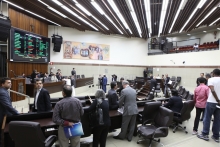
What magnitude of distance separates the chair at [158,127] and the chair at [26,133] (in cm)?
222

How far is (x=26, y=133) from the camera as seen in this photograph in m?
2.06

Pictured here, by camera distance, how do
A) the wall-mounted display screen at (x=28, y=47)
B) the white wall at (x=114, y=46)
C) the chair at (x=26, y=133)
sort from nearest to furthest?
the chair at (x=26, y=133)
the wall-mounted display screen at (x=28, y=47)
the white wall at (x=114, y=46)

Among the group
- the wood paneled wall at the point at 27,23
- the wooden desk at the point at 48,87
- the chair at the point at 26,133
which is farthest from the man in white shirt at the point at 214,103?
the wood paneled wall at the point at 27,23

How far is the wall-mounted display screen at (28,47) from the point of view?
8844 mm

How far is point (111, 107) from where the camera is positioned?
157 inches

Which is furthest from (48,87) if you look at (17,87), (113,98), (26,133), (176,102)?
(176,102)

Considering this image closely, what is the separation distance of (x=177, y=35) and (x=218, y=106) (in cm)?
1570

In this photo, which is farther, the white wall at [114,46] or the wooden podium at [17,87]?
the white wall at [114,46]

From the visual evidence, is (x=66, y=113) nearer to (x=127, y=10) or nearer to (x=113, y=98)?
(x=113, y=98)

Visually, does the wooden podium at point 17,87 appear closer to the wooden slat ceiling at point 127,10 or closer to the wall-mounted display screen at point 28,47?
the wall-mounted display screen at point 28,47

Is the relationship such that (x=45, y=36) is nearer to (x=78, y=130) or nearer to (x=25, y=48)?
(x=25, y=48)

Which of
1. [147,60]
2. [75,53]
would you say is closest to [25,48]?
[75,53]

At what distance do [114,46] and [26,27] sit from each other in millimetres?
8814

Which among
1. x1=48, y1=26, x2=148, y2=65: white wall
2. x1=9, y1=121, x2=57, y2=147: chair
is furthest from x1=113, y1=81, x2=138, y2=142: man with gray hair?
x1=48, y1=26, x2=148, y2=65: white wall
